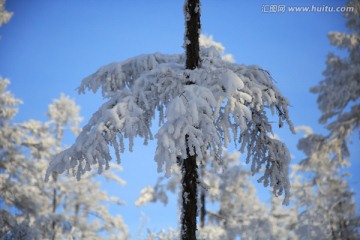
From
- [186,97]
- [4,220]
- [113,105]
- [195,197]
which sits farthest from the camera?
[4,220]

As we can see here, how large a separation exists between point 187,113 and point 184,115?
0.16 feet

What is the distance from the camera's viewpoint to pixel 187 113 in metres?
3.78

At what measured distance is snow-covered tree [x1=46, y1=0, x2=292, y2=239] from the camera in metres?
3.79

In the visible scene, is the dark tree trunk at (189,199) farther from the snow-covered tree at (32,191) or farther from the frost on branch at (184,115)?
the snow-covered tree at (32,191)

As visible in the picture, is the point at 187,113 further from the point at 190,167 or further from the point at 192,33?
the point at 192,33

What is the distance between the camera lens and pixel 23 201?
11.9 meters

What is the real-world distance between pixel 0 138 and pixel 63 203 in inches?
222

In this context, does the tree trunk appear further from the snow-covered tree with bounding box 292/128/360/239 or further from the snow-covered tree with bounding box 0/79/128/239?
the snow-covered tree with bounding box 292/128/360/239

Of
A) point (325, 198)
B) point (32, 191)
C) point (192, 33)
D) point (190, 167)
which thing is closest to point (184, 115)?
point (190, 167)

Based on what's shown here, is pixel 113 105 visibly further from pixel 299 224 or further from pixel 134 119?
pixel 299 224

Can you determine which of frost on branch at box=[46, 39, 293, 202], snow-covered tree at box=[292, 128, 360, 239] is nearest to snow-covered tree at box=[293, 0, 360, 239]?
snow-covered tree at box=[292, 128, 360, 239]

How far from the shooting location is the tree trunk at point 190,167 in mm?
4742

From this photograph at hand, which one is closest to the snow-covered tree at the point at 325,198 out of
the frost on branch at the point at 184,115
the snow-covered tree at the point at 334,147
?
the snow-covered tree at the point at 334,147

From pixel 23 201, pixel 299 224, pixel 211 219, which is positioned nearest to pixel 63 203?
pixel 23 201
